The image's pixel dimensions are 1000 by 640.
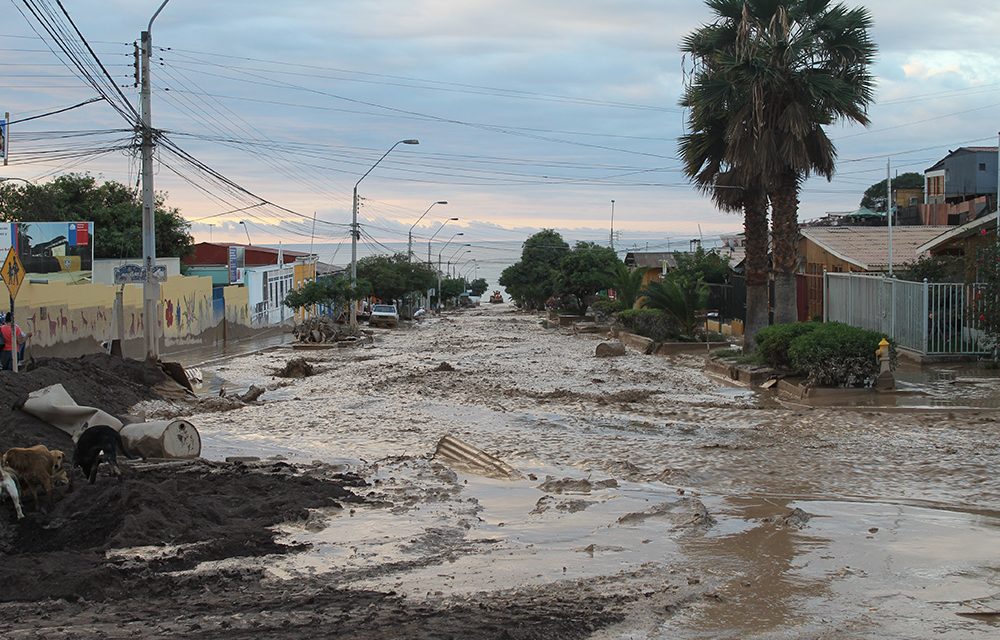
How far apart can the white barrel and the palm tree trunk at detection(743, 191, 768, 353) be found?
17738mm

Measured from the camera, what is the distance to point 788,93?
2528cm

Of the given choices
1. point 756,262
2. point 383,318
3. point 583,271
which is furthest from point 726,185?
point 383,318

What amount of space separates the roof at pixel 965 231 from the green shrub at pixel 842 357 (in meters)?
7.13

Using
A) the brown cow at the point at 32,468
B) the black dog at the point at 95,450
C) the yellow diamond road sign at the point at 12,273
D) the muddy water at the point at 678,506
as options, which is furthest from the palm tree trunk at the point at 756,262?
the brown cow at the point at 32,468

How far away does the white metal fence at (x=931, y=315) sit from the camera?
2370cm

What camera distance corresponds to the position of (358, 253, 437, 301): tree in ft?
263

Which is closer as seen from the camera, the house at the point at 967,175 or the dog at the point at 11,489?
the dog at the point at 11,489

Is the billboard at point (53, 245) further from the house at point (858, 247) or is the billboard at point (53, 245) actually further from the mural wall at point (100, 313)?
the house at point (858, 247)

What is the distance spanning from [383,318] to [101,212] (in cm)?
1743

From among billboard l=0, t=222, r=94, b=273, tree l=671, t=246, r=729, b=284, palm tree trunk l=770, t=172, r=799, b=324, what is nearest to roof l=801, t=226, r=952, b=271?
palm tree trunk l=770, t=172, r=799, b=324

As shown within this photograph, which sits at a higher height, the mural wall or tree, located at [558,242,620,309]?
tree, located at [558,242,620,309]

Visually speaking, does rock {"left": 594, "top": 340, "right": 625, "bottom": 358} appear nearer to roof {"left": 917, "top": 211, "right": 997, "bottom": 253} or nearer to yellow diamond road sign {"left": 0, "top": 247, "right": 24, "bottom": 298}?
roof {"left": 917, "top": 211, "right": 997, "bottom": 253}

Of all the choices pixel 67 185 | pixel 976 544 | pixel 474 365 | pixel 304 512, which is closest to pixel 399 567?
pixel 304 512

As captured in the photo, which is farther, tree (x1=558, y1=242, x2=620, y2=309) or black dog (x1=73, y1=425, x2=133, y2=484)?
A: tree (x1=558, y1=242, x2=620, y2=309)
